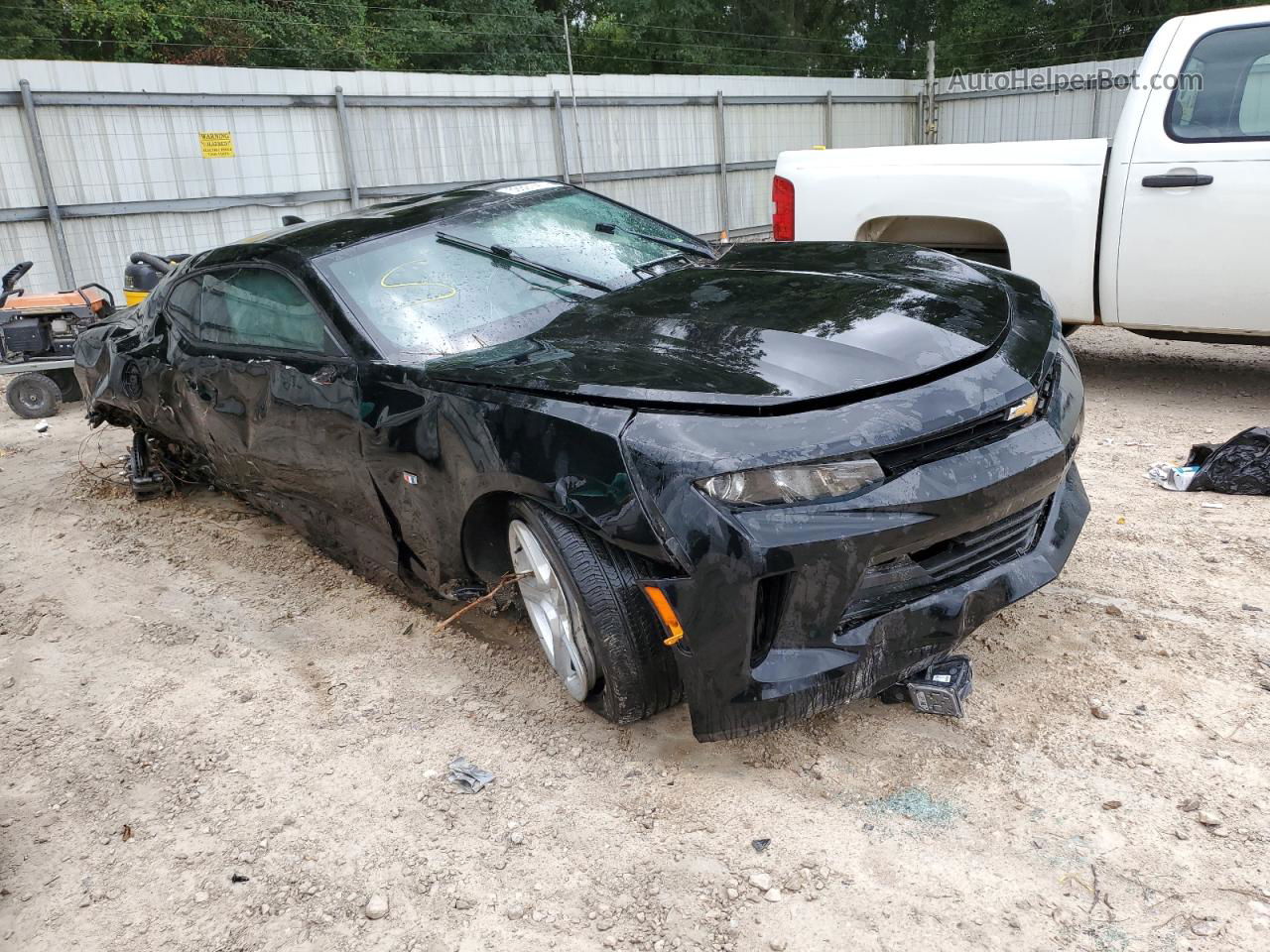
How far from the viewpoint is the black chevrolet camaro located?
2336 millimetres

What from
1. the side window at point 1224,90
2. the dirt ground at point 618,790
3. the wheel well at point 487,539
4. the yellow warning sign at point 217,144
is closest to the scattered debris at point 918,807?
the dirt ground at point 618,790

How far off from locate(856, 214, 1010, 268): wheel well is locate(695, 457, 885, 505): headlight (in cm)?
421

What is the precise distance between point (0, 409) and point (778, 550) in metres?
Result: 8.02

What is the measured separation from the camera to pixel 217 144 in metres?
10.1

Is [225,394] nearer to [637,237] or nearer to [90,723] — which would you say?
[90,723]

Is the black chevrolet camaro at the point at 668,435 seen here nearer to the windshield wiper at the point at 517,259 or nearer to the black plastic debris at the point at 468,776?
the windshield wiper at the point at 517,259

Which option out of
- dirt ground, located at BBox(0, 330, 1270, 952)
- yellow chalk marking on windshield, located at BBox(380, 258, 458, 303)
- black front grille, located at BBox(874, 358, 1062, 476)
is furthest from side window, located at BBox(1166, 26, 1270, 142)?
yellow chalk marking on windshield, located at BBox(380, 258, 458, 303)

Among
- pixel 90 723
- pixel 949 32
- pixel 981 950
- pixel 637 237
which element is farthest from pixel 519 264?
pixel 949 32

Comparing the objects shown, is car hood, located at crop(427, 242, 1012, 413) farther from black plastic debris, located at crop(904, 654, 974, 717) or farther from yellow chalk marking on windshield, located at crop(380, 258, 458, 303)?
black plastic debris, located at crop(904, 654, 974, 717)

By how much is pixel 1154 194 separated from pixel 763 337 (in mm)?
3578

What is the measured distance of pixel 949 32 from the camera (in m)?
24.7

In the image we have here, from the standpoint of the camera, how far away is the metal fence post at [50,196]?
348 inches

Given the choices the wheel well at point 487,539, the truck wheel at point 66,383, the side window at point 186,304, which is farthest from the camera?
the truck wheel at point 66,383

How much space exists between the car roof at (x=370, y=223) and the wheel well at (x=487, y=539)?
1304 mm
